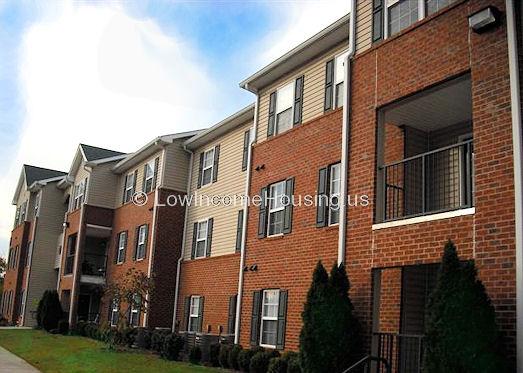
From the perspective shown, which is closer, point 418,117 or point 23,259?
point 418,117

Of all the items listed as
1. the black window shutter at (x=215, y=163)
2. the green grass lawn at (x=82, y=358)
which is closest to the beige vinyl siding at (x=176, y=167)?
the black window shutter at (x=215, y=163)

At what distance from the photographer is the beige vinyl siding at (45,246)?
38.8 meters

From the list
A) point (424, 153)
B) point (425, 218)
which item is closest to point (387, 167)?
point (424, 153)

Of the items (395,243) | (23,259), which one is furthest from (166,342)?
(23,259)

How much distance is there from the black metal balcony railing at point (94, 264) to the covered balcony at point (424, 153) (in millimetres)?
23091

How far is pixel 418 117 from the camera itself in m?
13.2

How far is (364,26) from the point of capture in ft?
44.4

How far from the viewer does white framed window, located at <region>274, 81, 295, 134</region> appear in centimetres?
1816

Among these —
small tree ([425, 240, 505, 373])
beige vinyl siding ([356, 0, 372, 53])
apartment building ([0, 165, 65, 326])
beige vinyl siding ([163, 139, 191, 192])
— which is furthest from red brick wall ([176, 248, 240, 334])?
apartment building ([0, 165, 65, 326])

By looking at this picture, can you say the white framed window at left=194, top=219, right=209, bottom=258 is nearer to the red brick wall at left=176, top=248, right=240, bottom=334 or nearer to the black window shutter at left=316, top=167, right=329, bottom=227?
the red brick wall at left=176, top=248, right=240, bottom=334

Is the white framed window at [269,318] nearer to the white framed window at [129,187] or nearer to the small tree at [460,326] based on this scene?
the small tree at [460,326]

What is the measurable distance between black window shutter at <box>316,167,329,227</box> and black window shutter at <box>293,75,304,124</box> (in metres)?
2.23

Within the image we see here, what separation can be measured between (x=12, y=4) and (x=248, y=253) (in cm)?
983

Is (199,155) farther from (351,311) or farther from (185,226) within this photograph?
(351,311)
